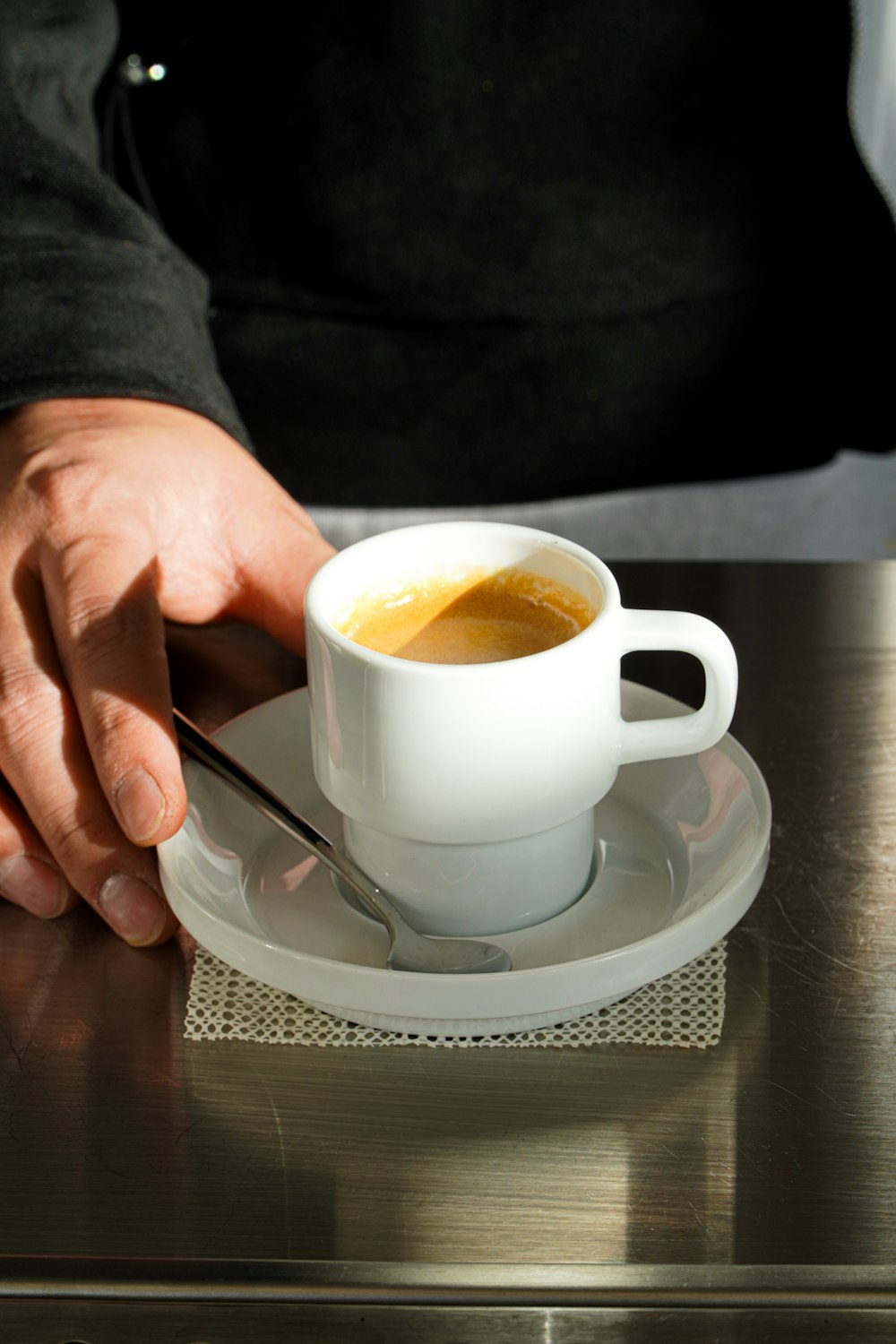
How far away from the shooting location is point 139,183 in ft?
3.52

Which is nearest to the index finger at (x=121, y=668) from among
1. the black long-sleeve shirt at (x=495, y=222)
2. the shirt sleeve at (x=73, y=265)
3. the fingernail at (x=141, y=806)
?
the fingernail at (x=141, y=806)

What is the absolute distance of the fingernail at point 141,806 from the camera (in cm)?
48

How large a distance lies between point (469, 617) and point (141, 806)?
16cm

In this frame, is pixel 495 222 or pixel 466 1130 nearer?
pixel 466 1130

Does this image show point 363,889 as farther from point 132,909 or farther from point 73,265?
point 73,265

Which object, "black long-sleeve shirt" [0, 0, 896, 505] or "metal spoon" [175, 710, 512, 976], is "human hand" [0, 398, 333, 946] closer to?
"metal spoon" [175, 710, 512, 976]

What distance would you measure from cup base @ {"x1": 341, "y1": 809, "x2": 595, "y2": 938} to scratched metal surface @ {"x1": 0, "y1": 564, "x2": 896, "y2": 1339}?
51mm

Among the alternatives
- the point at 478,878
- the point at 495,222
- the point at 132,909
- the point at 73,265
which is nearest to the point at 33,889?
the point at 132,909

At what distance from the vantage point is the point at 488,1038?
454 millimetres

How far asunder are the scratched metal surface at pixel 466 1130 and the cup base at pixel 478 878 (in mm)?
51

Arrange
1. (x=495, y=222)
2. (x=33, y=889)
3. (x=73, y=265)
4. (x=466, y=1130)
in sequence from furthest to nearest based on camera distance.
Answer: (x=495, y=222)
(x=73, y=265)
(x=33, y=889)
(x=466, y=1130)

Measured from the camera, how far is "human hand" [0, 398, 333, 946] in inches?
20.3

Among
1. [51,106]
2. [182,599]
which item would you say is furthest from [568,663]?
[51,106]

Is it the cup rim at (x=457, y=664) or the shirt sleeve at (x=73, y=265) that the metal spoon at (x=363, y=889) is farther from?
the shirt sleeve at (x=73, y=265)
